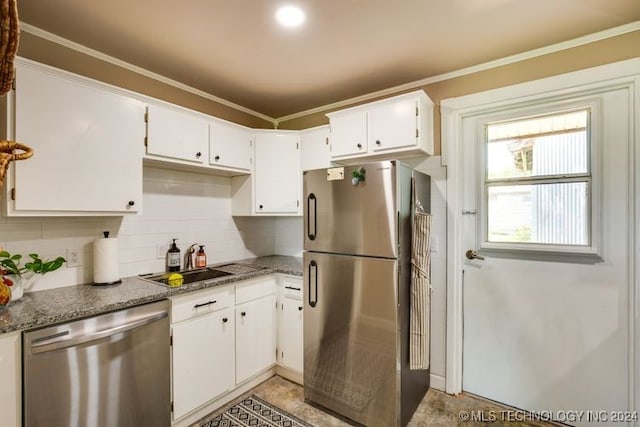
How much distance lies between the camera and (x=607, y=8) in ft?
5.38

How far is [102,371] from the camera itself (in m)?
1.57

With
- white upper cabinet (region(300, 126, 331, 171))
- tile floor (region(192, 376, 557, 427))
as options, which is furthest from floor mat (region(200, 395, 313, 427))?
white upper cabinet (region(300, 126, 331, 171))

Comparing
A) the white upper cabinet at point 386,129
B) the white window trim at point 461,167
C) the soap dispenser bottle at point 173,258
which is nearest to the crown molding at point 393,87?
the white window trim at point 461,167

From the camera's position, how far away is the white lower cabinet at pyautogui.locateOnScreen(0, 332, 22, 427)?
1288 millimetres

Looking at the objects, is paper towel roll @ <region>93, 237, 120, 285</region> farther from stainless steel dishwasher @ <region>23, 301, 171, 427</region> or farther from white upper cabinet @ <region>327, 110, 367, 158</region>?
white upper cabinet @ <region>327, 110, 367, 158</region>

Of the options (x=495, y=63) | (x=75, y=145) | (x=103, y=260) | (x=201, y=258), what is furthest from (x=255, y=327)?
(x=495, y=63)

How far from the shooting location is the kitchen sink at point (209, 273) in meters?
2.28

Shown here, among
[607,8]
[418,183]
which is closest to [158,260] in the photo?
[418,183]

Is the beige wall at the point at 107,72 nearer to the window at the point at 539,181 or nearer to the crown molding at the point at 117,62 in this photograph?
the crown molding at the point at 117,62

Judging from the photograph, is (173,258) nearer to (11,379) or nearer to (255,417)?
(11,379)

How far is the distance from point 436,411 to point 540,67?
249 centimetres

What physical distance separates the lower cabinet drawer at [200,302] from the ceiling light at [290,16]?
5.79 feet

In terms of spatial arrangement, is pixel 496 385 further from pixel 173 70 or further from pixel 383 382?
pixel 173 70

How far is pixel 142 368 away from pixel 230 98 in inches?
90.5
